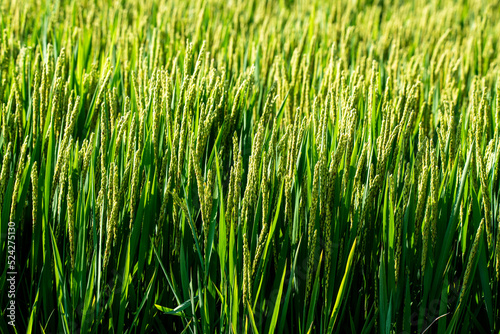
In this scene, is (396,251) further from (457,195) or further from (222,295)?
(222,295)

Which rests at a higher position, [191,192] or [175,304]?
[191,192]

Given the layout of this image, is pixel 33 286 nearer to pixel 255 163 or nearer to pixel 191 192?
pixel 191 192

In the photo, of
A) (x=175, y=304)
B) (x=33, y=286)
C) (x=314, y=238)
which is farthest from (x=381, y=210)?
(x=33, y=286)

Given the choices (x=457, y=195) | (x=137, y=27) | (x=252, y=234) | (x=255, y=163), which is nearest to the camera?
(x=255, y=163)

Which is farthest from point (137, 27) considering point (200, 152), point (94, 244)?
point (94, 244)

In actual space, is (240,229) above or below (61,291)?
above

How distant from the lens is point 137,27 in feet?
10.0

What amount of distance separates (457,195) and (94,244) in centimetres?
92

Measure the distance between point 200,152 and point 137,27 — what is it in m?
1.85

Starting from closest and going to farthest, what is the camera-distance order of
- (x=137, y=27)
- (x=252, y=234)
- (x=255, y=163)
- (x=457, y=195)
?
(x=255, y=163) < (x=252, y=234) < (x=457, y=195) < (x=137, y=27)

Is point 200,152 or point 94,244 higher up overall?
point 200,152

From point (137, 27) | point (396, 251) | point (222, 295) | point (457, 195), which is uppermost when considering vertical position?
point (137, 27)

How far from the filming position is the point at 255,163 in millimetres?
1205

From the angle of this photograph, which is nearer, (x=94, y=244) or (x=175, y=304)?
(x=94, y=244)
